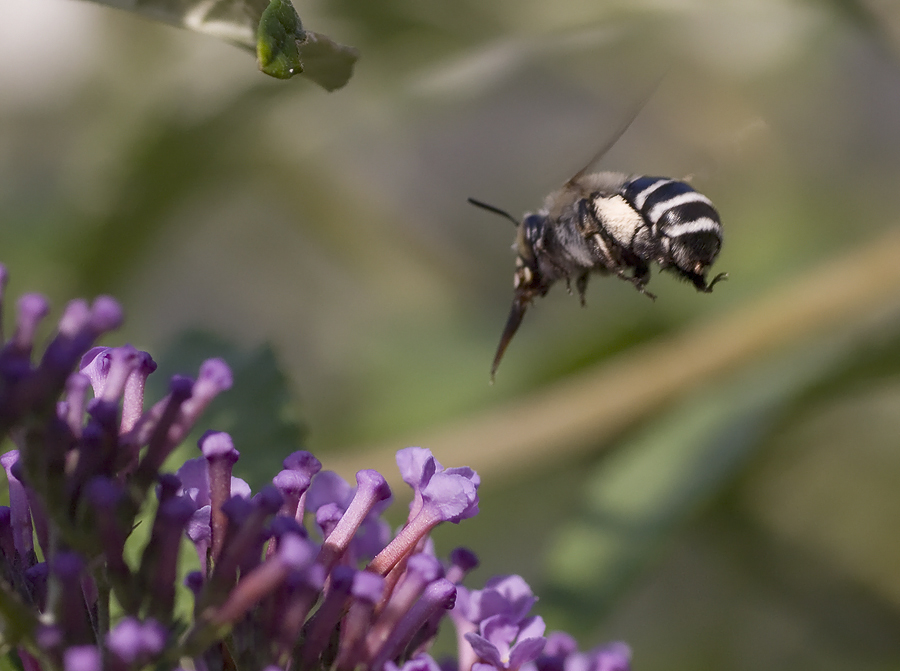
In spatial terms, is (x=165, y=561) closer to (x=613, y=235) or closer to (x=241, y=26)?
(x=241, y=26)

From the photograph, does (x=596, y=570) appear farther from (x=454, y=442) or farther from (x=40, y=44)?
(x=40, y=44)

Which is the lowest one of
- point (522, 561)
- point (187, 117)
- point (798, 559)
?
A: point (522, 561)

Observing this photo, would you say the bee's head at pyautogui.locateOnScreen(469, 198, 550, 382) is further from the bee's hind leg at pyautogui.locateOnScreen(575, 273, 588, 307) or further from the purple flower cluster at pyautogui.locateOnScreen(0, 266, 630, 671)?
the purple flower cluster at pyautogui.locateOnScreen(0, 266, 630, 671)

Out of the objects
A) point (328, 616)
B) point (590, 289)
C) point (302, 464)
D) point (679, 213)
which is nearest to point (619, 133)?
point (679, 213)

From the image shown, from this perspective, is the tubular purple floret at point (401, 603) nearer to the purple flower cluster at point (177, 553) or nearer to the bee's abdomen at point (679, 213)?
the purple flower cluster at point (177, 553)

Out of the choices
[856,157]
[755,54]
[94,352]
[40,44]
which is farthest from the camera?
[856,157]

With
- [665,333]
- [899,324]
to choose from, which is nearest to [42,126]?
[665,333]
